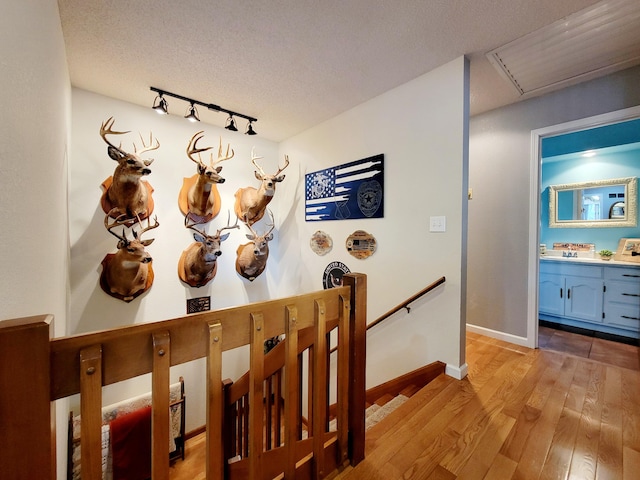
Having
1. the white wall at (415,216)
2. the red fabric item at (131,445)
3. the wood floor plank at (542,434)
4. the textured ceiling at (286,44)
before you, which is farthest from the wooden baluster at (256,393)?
the red fabric item at (131,445)

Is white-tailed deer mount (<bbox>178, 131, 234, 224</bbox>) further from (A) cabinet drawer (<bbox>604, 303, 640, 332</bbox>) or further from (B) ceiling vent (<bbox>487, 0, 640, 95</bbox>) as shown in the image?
(A) cabinet drawer (<bbox>604, 303, 640, 332</bbox>)

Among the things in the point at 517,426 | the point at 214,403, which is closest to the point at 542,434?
the point at 517,426

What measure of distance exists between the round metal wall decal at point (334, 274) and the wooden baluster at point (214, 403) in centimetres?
221

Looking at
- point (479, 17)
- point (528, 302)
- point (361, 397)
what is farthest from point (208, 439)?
point (528, 302)

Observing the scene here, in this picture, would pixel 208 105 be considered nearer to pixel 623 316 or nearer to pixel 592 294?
pixel 592 294

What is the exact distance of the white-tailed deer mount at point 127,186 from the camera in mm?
2158

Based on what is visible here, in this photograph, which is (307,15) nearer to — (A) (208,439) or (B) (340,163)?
(B) (340,163)

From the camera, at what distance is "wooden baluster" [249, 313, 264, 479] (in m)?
0.92

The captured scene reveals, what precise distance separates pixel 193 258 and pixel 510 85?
3.64 metres

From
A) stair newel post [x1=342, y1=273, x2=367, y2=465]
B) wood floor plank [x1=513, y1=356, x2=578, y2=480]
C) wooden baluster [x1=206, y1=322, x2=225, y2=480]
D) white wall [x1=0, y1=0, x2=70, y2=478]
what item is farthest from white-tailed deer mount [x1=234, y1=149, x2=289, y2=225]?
wood floor plank [x1=513, y1=356, x2=578, y2=480]

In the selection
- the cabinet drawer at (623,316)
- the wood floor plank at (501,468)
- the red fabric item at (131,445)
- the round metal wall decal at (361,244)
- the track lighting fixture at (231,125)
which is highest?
the track lighting fixture at (231,125)

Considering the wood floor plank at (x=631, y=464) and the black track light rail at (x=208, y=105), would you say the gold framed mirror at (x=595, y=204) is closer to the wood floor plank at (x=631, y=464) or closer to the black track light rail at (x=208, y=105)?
the wood floor plank at (x=631, y=464)

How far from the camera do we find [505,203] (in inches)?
106

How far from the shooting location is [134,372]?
0.72 metres
